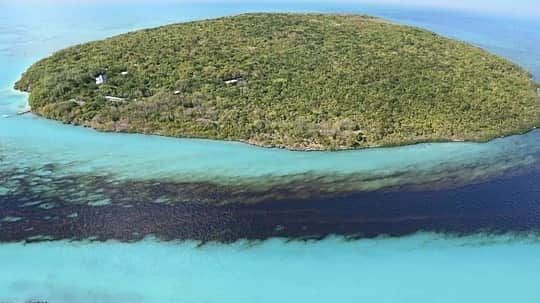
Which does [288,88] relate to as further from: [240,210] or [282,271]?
[282,271]

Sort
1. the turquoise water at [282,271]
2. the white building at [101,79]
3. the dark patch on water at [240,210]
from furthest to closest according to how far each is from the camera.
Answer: the white building at [101,79] → the dark patch on water at [240,210] → the turquoise water at [282,271]

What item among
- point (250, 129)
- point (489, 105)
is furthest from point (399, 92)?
point (250, 129)

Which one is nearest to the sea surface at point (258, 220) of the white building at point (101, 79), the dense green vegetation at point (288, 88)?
the dense green vegetation at point (288, 88)

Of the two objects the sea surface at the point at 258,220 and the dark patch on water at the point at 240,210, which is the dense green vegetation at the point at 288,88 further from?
the dark patch on water at the point at 240,210

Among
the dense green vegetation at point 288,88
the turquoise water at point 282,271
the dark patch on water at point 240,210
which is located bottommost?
the turquoise water at point 282,271

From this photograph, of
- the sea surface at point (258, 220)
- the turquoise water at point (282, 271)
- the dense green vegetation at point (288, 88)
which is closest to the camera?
the turquoise water at point (282, 271)

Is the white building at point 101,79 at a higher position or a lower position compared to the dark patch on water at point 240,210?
higher
